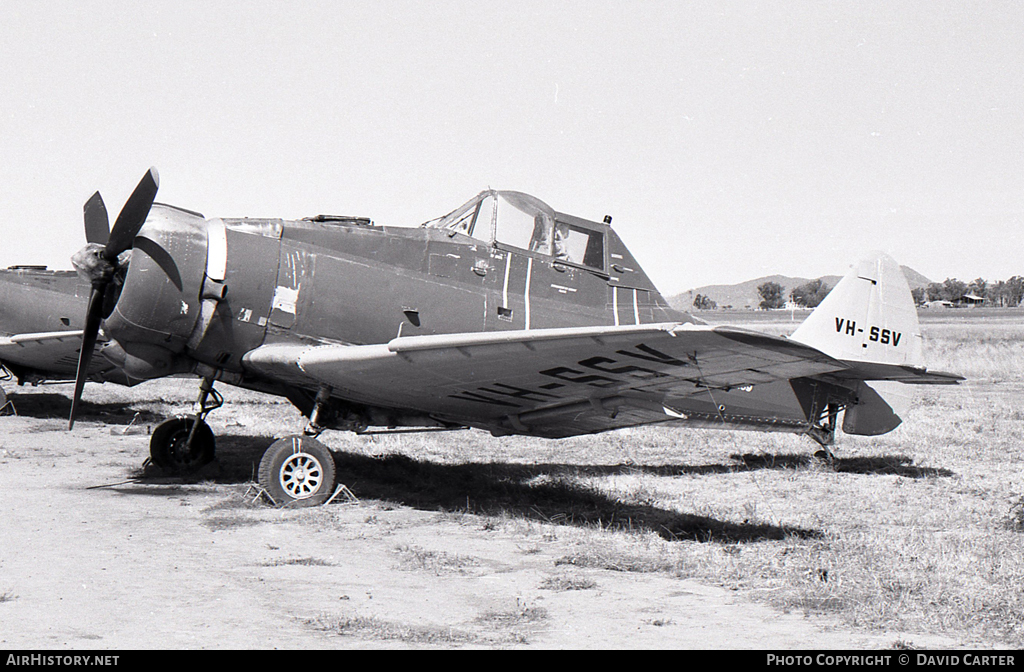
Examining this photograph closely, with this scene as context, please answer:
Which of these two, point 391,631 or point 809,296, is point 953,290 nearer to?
point 809,296

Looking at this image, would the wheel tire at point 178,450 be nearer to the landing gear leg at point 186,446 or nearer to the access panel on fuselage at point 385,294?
the landing gear leg at point 186,446

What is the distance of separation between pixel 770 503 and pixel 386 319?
4.13 meters

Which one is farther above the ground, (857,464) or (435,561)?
(435,561)

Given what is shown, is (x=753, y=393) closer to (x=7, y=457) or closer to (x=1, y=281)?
(x=7, y=457)

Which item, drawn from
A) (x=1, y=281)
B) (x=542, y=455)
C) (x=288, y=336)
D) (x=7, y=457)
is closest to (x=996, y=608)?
(x=288, y=336)

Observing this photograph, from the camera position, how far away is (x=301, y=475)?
24.5 ft

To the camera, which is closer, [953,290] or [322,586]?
[322,586]

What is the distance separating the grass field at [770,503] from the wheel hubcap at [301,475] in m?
0.63

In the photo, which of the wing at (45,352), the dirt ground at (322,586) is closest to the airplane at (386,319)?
the dirt ground at (322,586)

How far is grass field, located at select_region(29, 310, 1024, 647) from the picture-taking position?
498cm

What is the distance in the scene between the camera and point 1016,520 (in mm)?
7012

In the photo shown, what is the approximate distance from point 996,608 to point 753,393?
5006 millimetres

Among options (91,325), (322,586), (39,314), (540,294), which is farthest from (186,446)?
(39,314)

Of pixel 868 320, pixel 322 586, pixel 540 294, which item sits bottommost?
pixel 322 586
